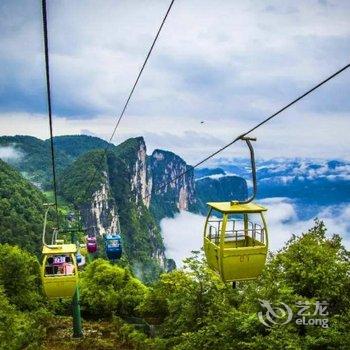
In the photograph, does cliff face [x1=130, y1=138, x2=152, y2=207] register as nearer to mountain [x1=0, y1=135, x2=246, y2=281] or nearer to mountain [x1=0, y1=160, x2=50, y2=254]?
mountain [x1=0, y1=135, x2=246, y2=281]

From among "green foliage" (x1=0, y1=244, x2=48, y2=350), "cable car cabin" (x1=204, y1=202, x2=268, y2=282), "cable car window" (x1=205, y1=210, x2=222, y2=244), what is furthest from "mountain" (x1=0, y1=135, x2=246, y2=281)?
"cable car cabin" (x1=204, y1=202, x2=268, y2=282)

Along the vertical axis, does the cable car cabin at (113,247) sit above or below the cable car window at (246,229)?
below

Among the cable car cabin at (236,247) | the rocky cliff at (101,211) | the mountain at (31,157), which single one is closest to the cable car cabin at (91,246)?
the cable car cabin at (236,247)

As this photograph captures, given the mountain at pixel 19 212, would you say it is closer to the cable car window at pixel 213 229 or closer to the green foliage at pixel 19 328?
the green foliage at pixel 19 328

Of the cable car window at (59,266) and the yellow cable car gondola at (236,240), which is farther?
the cable car window at (59,266)

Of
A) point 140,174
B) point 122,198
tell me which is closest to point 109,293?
point 122,198

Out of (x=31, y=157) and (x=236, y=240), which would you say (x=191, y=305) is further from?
(x=31, y=157)
